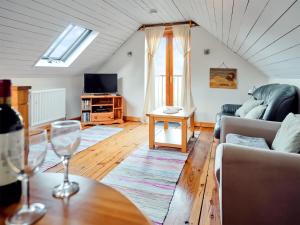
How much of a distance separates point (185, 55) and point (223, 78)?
877 millimetres

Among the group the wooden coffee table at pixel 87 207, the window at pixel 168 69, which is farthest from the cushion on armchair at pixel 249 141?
the window at pixel 168 69

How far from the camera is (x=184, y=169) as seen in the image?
2793 mm

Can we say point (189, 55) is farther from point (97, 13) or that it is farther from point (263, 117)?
point (263, 117)

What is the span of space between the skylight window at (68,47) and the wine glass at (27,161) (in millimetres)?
3892

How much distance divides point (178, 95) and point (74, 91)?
2316 mm

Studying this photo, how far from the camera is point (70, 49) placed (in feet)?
15.3

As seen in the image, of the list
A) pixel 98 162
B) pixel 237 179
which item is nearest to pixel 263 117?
pixel 237 179

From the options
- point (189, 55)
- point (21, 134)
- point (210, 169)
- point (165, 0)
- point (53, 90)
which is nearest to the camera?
point (21, 134)

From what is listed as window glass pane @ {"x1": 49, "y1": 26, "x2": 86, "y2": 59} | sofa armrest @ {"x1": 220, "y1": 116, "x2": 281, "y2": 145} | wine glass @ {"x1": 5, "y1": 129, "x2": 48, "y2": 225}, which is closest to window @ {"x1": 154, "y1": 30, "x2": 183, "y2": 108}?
window glass pane @ {"x1": 49, "y1": 26, "x2": 86, "y2": 59}

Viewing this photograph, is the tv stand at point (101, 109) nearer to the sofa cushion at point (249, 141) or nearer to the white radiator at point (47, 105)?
the white radiator at point (47, 105)

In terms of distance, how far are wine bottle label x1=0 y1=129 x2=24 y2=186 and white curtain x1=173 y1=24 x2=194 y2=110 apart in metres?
4.41

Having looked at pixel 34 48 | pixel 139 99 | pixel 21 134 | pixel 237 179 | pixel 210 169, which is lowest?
pixel 210 169

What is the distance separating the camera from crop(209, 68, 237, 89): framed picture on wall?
183 inches

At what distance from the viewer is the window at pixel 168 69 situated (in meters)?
5.20
